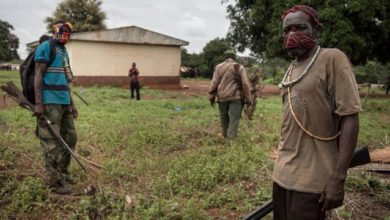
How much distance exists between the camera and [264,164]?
5914 millimetres

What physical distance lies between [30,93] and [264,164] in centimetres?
319

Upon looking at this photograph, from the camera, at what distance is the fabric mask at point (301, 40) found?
7.77ft

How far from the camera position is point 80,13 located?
161 ft

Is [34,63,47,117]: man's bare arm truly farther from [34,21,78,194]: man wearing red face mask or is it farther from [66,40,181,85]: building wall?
[66,40,181,85]: building wall

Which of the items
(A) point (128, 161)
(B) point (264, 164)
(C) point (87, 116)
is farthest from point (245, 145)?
(C) point (87, 116)

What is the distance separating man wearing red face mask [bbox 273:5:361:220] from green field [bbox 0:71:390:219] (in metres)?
1.94

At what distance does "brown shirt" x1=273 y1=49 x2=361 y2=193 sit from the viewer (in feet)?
7.22

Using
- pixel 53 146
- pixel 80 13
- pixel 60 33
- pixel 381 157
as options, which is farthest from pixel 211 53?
pixel 53 146

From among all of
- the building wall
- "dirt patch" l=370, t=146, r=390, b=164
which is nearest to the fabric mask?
"dirt patch" l=370, t=146, r=390, b=164

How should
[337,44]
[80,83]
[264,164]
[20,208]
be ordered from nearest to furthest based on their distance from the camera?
1. [20,208]
2. [264,164]
3. [337,44]
4. [80,83]

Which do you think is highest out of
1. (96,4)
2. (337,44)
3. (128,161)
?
(96,4)

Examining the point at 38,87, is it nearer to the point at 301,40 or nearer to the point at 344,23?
the point at 301,40

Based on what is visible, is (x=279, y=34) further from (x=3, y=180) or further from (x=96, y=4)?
(x=96, y=4)

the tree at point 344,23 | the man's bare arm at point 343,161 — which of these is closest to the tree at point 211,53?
the tree at point 344,23
